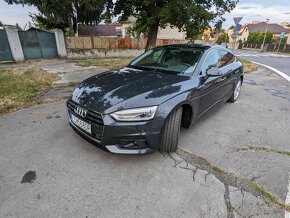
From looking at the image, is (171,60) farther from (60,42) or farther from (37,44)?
(60,42)

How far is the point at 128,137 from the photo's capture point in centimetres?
235

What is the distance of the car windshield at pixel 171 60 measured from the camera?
3296mm

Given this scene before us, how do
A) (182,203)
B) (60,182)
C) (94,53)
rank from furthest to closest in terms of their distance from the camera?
1. (94,53)
2. (60,182)
3. (182,203)

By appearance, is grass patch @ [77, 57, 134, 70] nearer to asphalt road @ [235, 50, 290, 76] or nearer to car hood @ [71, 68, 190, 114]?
car hood @ [71, 68, 190, 114]

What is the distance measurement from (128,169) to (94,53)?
13870 mm

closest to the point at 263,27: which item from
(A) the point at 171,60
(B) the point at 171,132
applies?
(A) the point at 171,60

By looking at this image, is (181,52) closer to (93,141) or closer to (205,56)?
(205,56)

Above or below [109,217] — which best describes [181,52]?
above

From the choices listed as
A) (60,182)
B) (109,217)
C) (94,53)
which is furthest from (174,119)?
(94,53)

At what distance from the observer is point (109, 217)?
A: 6.21 ft

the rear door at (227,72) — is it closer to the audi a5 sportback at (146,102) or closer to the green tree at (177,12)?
the audi a5 sportback at (146,102)

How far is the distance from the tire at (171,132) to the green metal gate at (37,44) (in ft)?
41.8

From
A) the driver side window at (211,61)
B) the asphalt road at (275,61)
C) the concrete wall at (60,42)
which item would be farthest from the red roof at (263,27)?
Answer: the driver side window at (211,61)

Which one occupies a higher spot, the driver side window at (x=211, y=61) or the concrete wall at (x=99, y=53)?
the driver side window at (x=211, y=61)
